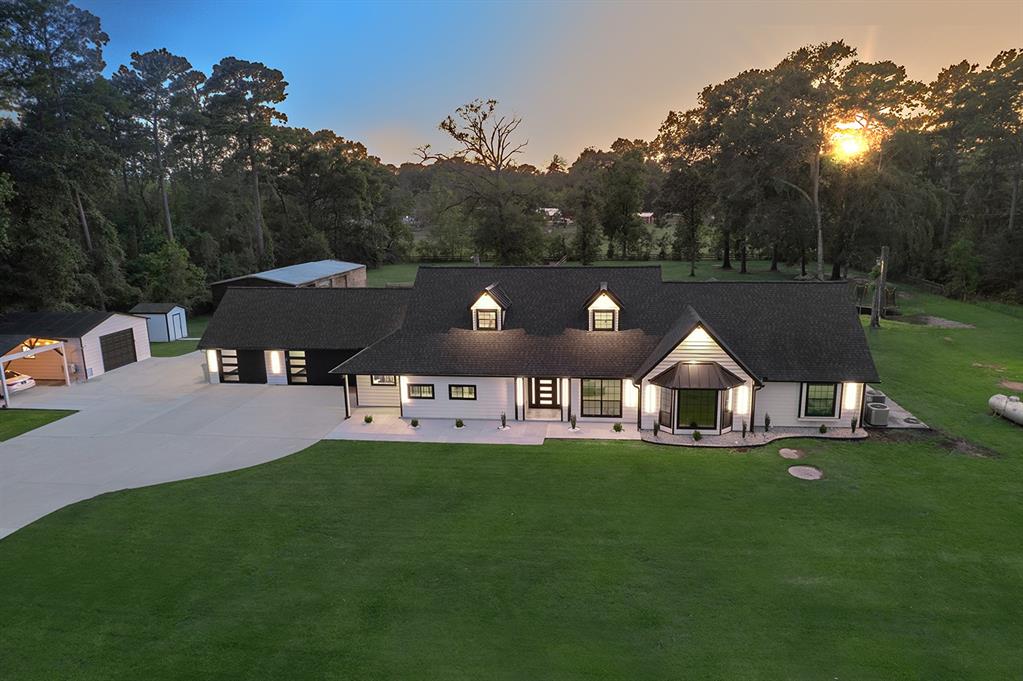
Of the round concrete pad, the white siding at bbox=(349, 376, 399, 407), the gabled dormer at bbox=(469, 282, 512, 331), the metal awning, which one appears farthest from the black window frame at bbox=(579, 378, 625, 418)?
the white siding at bbox=(349, 376, 399, 407)

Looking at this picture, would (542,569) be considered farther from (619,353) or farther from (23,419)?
(23,419)

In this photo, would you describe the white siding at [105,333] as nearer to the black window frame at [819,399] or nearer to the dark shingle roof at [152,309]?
the dark shingle roof at [152,309]

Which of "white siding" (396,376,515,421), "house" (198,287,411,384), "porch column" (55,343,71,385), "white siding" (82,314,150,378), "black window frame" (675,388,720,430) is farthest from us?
"white siding" (82,314,150,378)

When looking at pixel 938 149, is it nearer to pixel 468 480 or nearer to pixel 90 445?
pixel 468 480

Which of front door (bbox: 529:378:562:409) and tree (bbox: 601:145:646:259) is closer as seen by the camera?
front door (bbox: 529:378:562:409)

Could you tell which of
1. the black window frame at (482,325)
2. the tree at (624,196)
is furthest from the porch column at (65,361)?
the tree at (624,196)

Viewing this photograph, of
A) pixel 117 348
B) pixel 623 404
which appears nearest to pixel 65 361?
pixel 117 348

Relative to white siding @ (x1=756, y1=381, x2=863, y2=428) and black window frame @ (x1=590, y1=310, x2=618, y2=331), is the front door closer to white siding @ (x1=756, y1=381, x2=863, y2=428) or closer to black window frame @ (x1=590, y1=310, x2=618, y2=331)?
black window frame @ (x1=590, y1=310, x2=618, y2=331)
